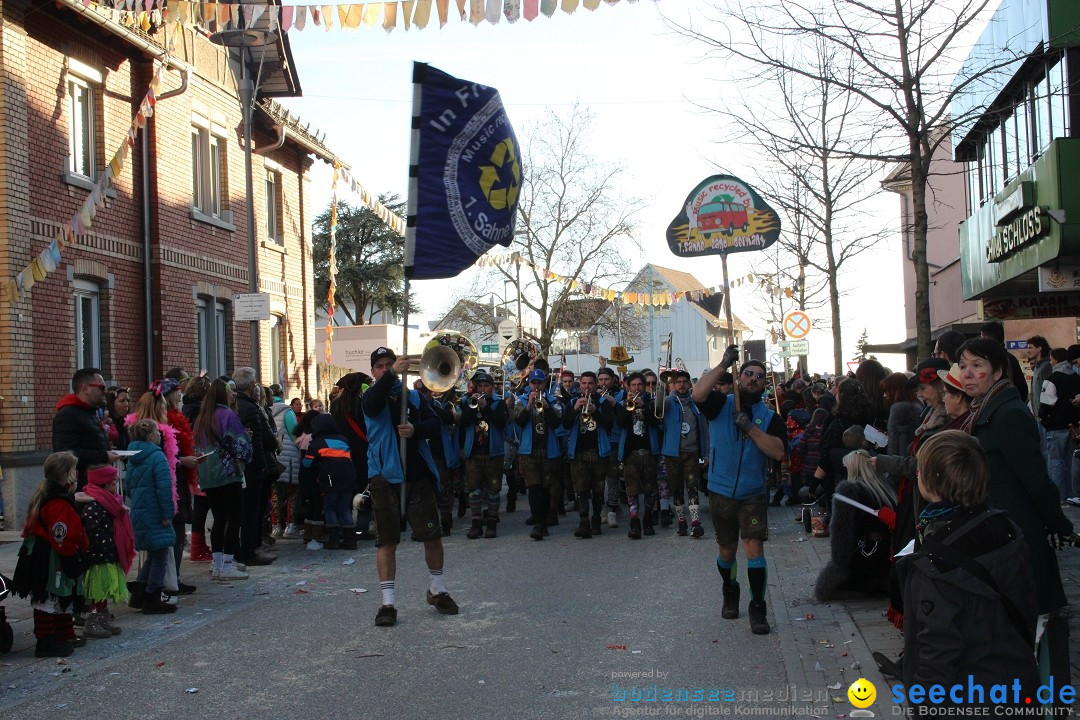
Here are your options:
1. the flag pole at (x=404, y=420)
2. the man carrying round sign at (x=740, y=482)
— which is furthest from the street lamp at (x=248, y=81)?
the man carrying round sign at (x=740, y=482)

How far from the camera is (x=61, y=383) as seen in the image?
49.5 feet

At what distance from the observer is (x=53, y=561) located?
7051 millimetres

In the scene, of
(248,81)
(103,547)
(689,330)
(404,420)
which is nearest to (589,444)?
(404,420)

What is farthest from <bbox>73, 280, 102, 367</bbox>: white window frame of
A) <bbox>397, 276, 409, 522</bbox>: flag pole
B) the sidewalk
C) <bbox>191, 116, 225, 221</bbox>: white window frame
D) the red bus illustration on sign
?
the sidewalk

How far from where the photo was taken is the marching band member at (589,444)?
12578 mm

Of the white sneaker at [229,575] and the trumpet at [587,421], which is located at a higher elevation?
the trumpet at [587,421]

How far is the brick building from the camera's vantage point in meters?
14.2

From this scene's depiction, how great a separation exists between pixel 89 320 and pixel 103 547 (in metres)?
9.73

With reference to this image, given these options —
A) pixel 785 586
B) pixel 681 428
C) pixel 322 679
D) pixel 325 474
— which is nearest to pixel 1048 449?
pixel 681 428

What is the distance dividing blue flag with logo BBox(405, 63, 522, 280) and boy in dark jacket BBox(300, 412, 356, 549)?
4.57 m

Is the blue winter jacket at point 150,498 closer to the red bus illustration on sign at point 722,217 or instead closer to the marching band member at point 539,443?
the red bus illustration on sign at point 722,217

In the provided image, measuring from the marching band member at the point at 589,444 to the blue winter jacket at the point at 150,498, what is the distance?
17.7 feet

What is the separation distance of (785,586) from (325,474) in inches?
212

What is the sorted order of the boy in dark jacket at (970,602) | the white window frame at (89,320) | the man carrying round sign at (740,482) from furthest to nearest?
1. the white window frame at (89,320)
2. the man carrying round sign at (740,482)
3. the boy in dark jacket at (970,602)
